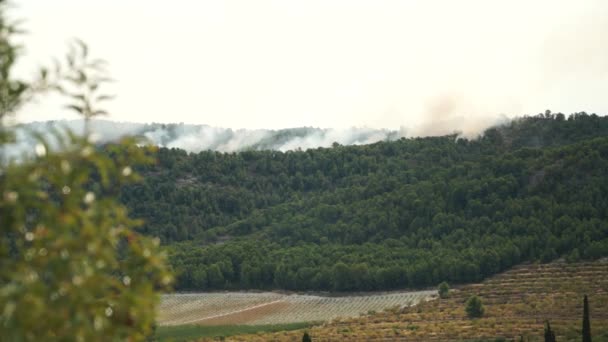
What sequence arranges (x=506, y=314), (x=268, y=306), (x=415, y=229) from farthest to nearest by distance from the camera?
(x=415, y=229) < (x=268, y=306) < (x=506, y=314)

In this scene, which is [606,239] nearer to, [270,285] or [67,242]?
[270,285]

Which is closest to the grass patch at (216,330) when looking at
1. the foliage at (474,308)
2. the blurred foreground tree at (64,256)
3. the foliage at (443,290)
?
the foliage at (474,308)

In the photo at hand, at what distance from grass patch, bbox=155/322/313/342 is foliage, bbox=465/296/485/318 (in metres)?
17.6

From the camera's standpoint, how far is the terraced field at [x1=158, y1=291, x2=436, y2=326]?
12925cm

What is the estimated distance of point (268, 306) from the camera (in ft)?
456

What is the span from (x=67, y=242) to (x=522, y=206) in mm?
158030

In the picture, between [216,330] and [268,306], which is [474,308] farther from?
[268,306]

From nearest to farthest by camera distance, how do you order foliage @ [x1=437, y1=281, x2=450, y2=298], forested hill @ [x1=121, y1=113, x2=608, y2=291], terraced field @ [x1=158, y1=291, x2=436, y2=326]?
terraced field @ [x1=158, y1=291, x2=436, y2=326] → foliage @ [x1=437, y1=281, x2=450, y2=298] → forested hill @ [x1=121, y1=113, x2=608, y2=291]

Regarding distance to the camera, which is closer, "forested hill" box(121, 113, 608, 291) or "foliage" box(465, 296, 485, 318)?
"foliage" box(465, 296, 485, 318)

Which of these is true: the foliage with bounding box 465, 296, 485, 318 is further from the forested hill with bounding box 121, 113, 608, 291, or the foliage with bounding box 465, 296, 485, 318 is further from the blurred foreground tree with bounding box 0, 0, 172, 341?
the blurred foreground tree with bounding box 0, 0, 172, 341

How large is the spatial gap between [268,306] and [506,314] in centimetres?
3753

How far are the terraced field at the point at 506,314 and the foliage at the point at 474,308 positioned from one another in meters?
0.75

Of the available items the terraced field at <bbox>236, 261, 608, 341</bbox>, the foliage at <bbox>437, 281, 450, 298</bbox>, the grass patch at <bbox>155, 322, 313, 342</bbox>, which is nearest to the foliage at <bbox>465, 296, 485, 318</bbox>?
the terraced field at <bbox>236, 261, 608, 341</bbox>

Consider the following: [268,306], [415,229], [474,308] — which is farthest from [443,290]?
[415,229]
